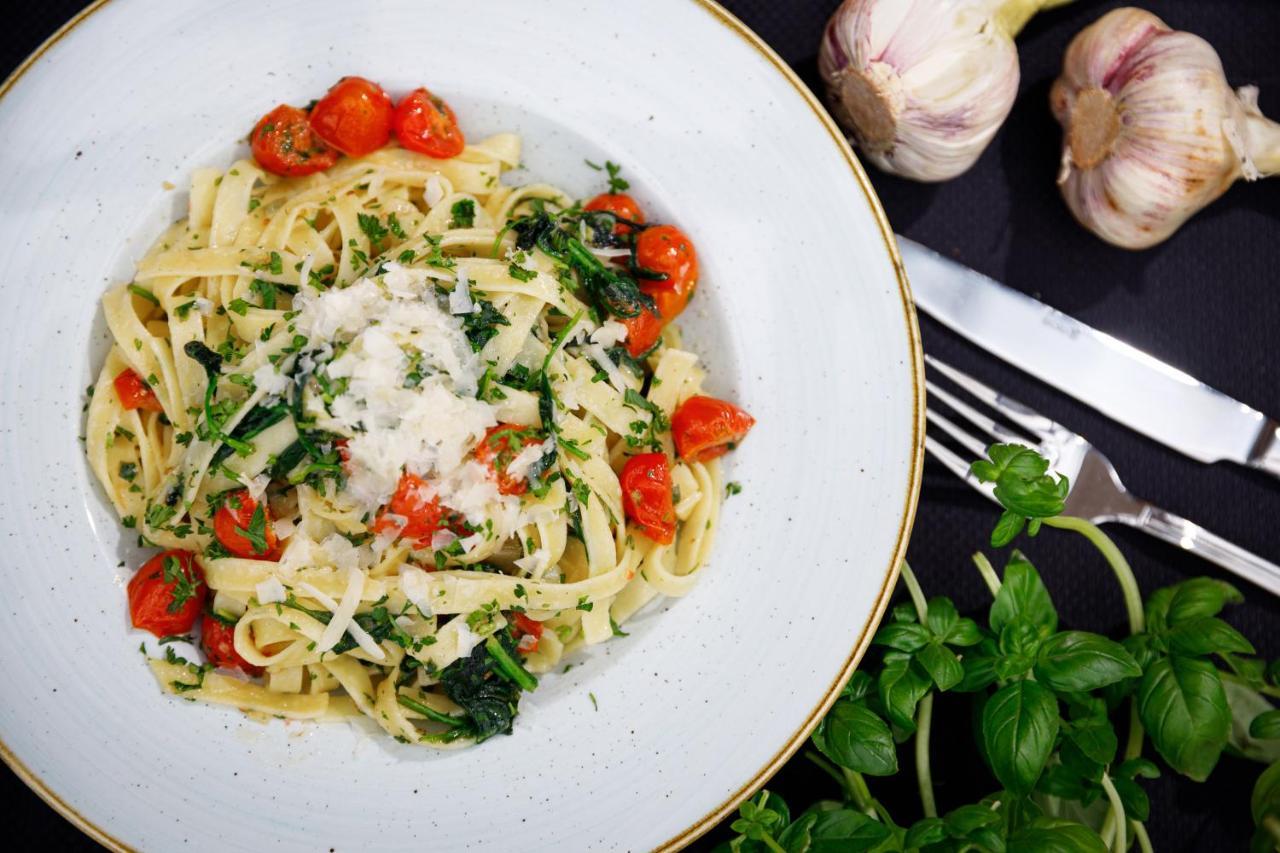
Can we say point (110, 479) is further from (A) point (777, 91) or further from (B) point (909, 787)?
(B) point (909, 787)

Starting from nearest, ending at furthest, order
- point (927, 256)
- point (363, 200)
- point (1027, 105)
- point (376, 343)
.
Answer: point (376, 343) < point (363, 200) < point (927, 256) < point (1027, 105)

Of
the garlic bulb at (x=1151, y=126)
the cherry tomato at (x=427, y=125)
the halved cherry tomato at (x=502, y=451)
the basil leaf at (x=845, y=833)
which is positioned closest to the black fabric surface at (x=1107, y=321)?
the garlic bulb at (x=1151, y=126)

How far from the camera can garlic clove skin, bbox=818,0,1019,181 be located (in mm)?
3740

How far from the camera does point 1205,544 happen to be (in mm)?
3996

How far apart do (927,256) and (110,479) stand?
312cm

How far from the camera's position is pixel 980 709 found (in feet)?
12.5

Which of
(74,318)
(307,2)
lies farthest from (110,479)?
(307,2)

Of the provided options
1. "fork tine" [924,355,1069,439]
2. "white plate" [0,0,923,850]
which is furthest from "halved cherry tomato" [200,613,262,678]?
"fork tine" [924,355,1069,439]

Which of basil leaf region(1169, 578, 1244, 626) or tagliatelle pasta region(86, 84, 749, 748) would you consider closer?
tagliatelle pasta region(86, 84, 749, 748)

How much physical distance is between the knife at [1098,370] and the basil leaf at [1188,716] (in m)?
0.95

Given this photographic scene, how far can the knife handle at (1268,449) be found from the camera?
157 inches

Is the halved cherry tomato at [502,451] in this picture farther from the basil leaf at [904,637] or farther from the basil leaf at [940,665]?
the basil leaf at [940,665]

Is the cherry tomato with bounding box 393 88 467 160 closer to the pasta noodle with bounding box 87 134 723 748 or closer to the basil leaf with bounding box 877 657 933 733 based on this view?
the pasta noodle with bounding box 87 134 723 748

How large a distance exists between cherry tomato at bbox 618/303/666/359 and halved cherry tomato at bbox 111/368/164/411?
64.7 inches
